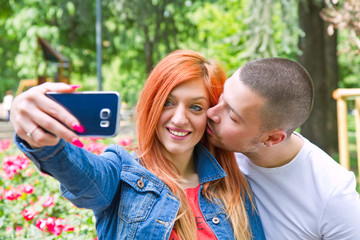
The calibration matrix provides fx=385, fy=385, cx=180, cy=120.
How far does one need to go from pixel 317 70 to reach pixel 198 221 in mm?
7497

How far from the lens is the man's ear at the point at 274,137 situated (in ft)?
6.63

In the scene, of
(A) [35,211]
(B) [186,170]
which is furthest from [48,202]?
(B) [186,170]

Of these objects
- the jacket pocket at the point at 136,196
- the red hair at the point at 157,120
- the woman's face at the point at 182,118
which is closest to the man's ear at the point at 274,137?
the red hair at the point at 157,120

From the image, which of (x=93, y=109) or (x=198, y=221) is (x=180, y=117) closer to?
(x=198, y=221)

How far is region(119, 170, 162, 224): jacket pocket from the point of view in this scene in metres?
1.62

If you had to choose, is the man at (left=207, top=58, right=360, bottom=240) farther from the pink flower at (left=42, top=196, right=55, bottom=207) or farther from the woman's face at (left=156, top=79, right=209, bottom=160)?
the pink flower at (left=42, top=196, right=55, bottom=207)

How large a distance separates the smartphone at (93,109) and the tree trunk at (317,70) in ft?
25.8

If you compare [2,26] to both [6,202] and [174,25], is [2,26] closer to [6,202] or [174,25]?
[174,25]

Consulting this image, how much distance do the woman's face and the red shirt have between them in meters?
0.22

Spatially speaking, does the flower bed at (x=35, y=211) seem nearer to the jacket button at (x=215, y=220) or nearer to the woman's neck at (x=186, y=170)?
the woman's neck at (x=186, y=170)

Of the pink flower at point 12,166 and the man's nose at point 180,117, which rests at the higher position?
the man's nose at point 180,117

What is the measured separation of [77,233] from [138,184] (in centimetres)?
90

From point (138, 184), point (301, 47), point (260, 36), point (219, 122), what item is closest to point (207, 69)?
point (219, 122)

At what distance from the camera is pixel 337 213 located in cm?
189
